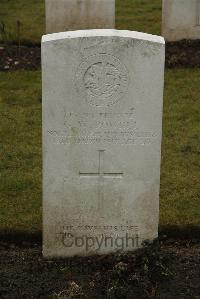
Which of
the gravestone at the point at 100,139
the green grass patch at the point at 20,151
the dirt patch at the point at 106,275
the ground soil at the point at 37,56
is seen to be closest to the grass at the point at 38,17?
the ground soil at the point at 37,56

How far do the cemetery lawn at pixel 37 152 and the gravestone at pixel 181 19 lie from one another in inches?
43.0

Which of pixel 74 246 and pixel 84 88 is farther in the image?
pixel 74 246

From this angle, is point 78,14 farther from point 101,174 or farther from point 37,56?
point 101,174

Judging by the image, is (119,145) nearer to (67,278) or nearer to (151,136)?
(151,136)

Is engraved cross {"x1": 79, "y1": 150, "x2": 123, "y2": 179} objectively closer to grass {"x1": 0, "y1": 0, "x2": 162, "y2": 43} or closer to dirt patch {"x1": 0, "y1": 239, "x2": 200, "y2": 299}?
dirt patch {"x1": 0, "y1": 239, "x2": 200, "y2": 299}

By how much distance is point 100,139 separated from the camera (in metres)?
5.25

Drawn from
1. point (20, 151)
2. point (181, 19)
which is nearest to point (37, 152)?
point (20, 151)

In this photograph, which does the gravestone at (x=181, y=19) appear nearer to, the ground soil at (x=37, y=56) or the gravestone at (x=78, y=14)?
the ground soil at (x=37, y=56)

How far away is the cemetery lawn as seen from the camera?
6.25 m

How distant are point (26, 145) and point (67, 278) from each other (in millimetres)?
2739

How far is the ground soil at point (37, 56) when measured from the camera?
10.3 meters

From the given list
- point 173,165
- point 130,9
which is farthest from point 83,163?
point 130,9

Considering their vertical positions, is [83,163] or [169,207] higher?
[83,163]

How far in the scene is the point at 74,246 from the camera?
5508mm
